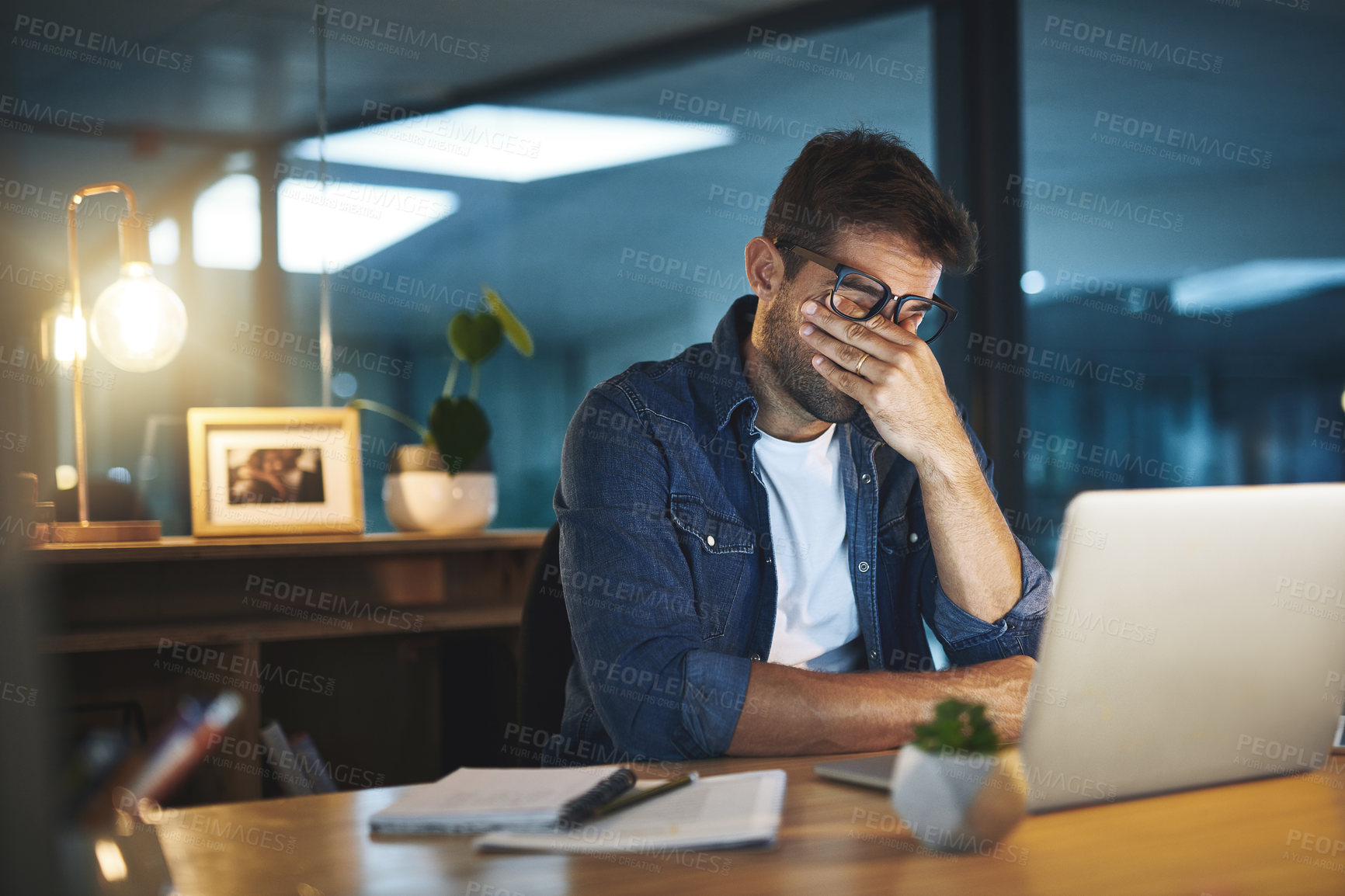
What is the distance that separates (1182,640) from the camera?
925 mm

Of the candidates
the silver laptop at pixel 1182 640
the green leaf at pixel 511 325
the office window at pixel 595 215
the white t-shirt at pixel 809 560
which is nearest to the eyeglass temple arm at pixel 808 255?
the white t-shirt at pixel 809 560

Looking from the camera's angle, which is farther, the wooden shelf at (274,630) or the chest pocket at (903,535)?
the wooden shelf at (274,630)

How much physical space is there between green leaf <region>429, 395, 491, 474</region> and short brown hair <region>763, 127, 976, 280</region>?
1221 mm

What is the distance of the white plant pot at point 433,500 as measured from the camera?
2742mm

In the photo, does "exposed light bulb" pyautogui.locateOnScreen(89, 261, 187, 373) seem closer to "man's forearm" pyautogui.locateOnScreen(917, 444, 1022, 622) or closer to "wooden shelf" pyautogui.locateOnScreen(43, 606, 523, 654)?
"wooden shelf" pyautogui.locateOnScreen(43, 606, 523, 654)

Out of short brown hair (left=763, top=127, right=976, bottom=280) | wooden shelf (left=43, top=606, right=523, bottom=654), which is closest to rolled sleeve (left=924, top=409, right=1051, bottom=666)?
short brown hair (left=763, top=127, right=976, bottom=280)

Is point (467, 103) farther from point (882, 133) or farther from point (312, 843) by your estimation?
point (312, 843)

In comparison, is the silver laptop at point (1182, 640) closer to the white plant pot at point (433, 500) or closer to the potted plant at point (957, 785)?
the potted plant at point (957, 785)

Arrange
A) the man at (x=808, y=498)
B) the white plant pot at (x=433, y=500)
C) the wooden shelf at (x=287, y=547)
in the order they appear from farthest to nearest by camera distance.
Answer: the white plant pot at (x=433, y=500) < the wooden shelf at (x=287, y=547) < the man at (x=808, y=498)

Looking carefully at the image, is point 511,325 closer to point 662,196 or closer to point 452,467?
point 452,467

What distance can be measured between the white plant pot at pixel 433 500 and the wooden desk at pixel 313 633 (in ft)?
0.20

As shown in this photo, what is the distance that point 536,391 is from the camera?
342 centimetres

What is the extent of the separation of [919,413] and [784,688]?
20.6 inches

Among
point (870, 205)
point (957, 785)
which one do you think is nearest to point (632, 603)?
point (957, 785)
